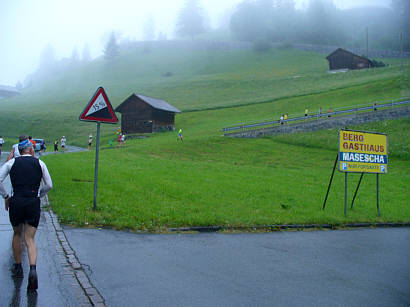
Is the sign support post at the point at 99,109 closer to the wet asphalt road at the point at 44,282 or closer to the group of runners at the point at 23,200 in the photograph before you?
the wet asphalt road at the point at 44,282

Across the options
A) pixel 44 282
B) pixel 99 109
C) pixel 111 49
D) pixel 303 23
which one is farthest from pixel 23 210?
pixel 303 23

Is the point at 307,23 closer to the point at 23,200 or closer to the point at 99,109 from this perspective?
the point at 99,109

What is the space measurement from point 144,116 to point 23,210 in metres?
46.7

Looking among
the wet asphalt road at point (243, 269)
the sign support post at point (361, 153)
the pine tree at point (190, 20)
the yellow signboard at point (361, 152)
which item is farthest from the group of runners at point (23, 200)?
the pine tree at point (190, 20)

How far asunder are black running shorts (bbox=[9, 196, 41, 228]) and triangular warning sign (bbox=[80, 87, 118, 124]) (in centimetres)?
455

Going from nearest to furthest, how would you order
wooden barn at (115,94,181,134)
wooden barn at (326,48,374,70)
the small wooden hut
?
wooden barn at (115,94,181,134) < wooden barn at (326,48,374,70) < the small wooden hut

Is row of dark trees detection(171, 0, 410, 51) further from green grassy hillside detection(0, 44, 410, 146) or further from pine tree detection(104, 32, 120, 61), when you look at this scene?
pine tree detection(104, 32, 120, 61)

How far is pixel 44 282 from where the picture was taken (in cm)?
547

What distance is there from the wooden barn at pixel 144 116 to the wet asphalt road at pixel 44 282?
44076mm

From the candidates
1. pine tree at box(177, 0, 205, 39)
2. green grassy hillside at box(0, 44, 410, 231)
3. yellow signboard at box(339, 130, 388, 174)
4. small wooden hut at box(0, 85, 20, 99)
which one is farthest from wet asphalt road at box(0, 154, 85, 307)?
pine tree at box(177, 0, 205, 39)

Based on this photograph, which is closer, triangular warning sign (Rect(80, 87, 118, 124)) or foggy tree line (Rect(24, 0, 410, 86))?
triangular warning sign (Rect(80, 87, 118, 124))

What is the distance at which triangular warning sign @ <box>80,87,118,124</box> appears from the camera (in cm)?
1001

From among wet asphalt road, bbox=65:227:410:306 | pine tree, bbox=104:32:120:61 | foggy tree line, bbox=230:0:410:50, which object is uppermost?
foggy tree line, bbox=230:0:410:50

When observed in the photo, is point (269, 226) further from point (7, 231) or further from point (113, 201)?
point (7, 231)
